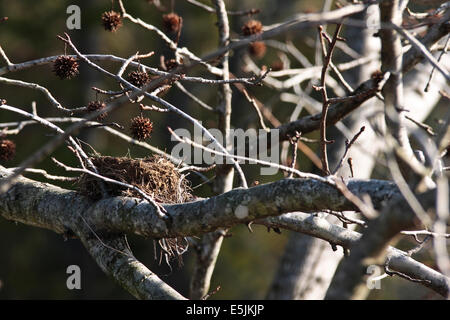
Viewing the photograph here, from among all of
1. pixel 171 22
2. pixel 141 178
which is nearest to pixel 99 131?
pixel 171 22

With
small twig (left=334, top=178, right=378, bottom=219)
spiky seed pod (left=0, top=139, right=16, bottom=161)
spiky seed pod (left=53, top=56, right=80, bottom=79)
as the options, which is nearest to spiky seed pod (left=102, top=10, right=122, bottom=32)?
spiky seed pod (left=53, top=56, right=80, bottom=79)

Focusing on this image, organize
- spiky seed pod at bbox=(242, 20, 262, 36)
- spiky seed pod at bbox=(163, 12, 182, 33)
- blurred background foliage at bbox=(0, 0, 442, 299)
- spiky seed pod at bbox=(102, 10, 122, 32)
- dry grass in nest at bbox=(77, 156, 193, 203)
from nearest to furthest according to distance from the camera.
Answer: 1. dry grass in nest at bbox=(77, 156, 193, 203)
2. spiky seed pod at bbox=(102, 10, 122, 32)
3. spiky seed pod at bbox=(242, 20, 262, 36)
4. spiky seed pod at bbox=(163, 12, 182, 33)
5. blurred background foliage at bbox=(0, 0, 442, 299)

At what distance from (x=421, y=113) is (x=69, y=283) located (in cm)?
347

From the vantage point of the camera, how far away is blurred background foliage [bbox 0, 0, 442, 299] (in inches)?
367

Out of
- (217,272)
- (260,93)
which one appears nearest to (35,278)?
(217,272)

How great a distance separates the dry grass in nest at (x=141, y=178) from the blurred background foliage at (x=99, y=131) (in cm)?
568

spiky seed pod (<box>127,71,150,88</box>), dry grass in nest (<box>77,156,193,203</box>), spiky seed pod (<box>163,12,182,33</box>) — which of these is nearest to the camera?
spiky seed pod (<box>127,71,150,88</box>)

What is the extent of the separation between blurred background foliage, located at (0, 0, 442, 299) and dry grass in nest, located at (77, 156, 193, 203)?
568cm

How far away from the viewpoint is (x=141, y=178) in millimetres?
3092

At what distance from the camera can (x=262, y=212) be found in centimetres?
229

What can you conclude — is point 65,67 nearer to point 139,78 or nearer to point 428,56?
point 139,78

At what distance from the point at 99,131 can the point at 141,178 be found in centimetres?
740

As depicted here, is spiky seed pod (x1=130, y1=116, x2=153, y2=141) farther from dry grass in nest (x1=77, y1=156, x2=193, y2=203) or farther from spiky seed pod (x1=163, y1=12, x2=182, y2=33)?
spiky seed pod (x1=163, y1=12, x2=182, y2=33)

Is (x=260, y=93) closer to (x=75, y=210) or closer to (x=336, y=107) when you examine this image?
(x=336, y=107)
